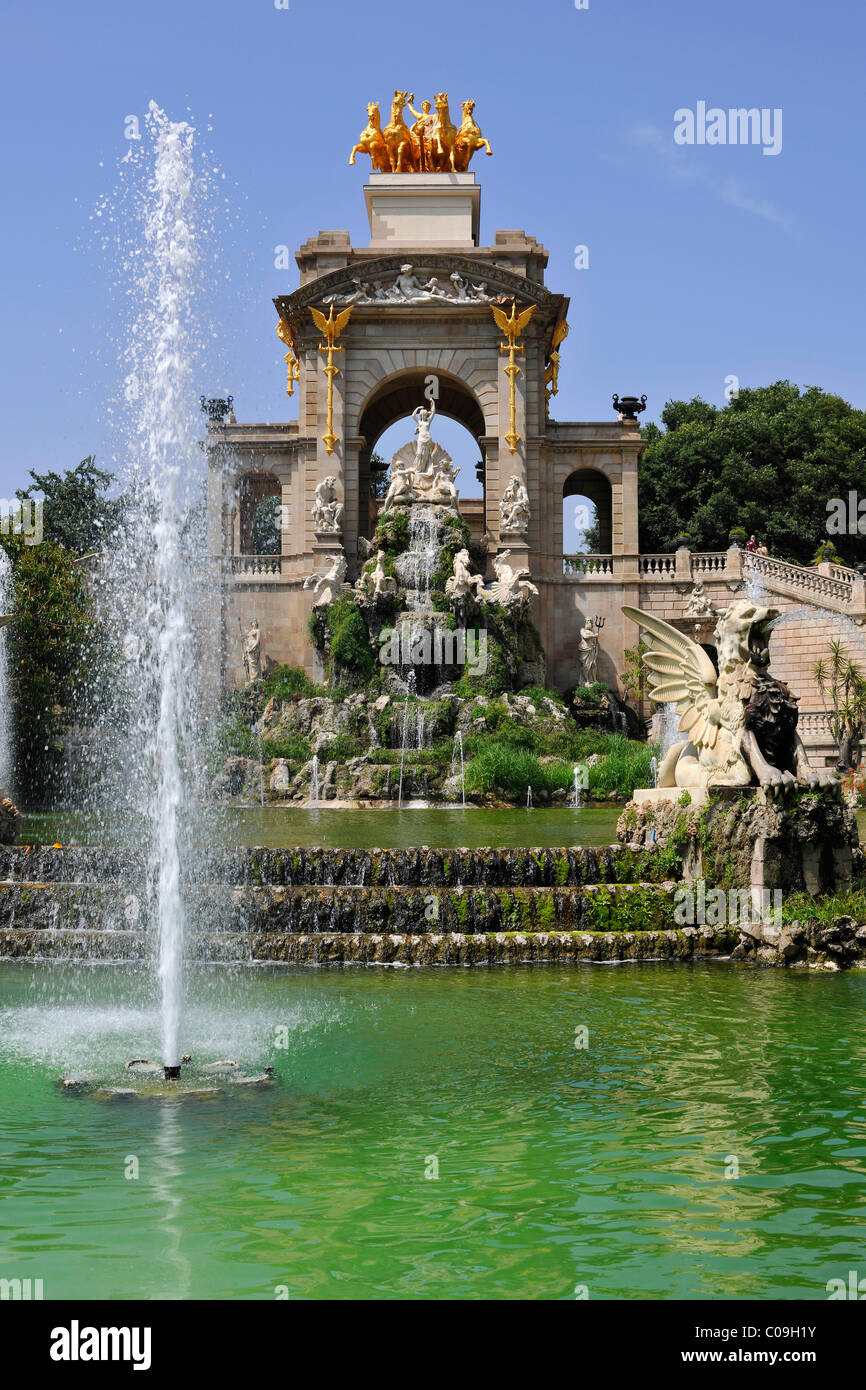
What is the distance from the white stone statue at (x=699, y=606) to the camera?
40062 mm

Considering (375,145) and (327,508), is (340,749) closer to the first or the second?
(327,508)

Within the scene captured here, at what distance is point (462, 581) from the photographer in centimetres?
3525

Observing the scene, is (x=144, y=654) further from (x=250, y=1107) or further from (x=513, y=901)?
(x=250, y=1107)

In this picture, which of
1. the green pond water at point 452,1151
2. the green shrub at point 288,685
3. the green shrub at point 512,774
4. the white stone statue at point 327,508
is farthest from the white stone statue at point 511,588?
the green pond water at point 452,1151

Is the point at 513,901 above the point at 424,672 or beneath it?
beneath

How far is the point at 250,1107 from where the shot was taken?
321 inches

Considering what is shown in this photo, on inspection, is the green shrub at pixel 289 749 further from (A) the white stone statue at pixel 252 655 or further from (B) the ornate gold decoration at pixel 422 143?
(B) the ornate gold decoration at pixel 422 143

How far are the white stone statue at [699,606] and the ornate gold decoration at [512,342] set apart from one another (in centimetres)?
694

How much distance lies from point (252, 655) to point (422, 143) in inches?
728

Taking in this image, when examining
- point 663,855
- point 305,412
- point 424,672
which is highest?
point 305,412

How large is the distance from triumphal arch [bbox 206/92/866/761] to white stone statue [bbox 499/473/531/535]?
1.7 inches

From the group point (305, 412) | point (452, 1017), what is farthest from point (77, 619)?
point (452, 1017)

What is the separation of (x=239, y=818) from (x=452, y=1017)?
15642 mm
